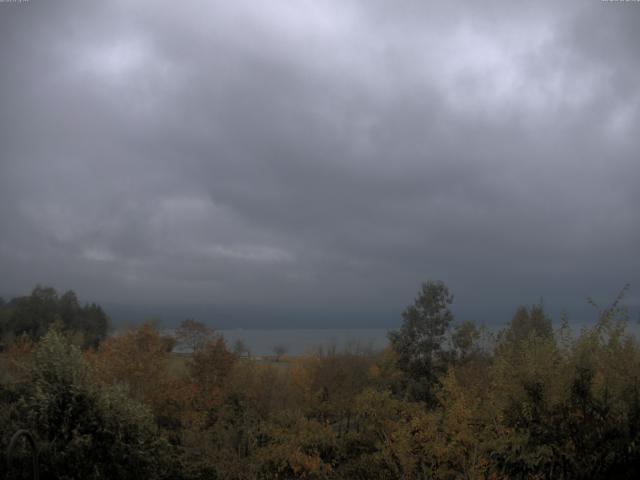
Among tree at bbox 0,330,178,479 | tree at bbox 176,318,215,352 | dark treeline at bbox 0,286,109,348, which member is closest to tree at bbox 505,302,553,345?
tree at bbox 0,330,178,479

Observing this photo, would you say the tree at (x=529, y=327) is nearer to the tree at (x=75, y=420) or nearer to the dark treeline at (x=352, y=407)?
the dark treeline at (x=352, y=407)

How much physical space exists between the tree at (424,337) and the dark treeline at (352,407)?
0.37 feet

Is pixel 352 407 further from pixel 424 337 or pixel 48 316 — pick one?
pixel 48 316

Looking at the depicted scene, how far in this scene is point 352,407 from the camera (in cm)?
4197

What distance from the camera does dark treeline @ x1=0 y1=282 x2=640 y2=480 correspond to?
1705cm

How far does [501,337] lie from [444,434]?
6481 millimetres

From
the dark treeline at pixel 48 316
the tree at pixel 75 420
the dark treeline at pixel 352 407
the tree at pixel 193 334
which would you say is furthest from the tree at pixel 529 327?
the dark treeline at pixel 48 316

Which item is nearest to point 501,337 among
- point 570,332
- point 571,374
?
point 570,332

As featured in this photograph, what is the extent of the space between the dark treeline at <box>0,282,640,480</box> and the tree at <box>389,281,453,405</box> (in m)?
0.11

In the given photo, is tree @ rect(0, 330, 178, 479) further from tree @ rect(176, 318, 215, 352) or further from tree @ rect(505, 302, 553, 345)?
tree @ rect(176, 318, 215, 352)

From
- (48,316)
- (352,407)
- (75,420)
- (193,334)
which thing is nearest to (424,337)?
(352,407)

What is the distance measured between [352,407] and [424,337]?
11.1m

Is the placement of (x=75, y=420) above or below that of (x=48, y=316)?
below

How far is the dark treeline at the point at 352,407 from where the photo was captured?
17.0 m
